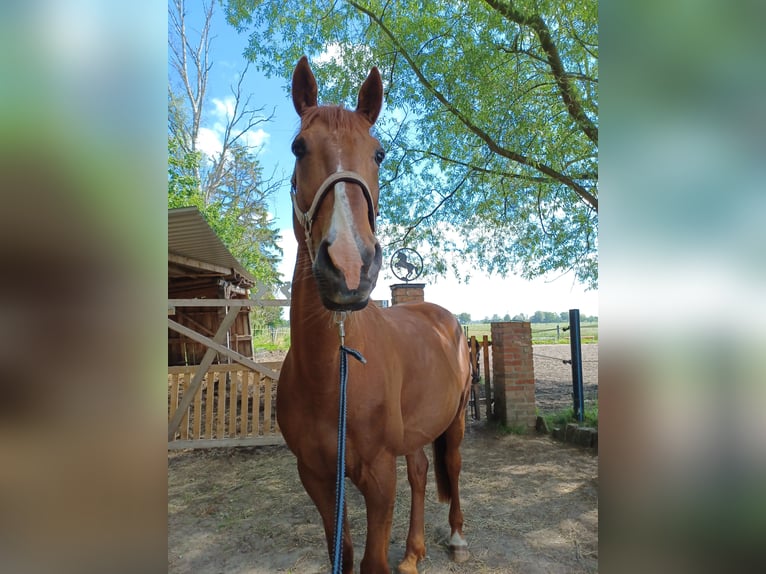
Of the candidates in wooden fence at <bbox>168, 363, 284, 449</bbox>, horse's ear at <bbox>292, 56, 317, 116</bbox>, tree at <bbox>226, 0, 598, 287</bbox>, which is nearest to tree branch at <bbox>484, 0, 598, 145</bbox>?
tree at <bbox>226, 0, 598, 287</bbox>

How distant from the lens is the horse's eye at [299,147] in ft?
4.67

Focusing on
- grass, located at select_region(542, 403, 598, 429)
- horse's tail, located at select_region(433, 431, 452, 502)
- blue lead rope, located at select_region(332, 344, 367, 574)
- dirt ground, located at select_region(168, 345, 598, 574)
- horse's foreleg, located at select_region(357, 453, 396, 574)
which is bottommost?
dirt ground, located at select_region(168, 345, 598, 574)

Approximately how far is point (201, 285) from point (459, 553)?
8790 millimetres

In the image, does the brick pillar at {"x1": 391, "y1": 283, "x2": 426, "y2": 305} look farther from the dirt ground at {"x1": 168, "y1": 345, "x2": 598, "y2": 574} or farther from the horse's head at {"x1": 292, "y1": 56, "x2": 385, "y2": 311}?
the horse's head at {"x1": 292, "y1": 56, "x2": 385, "y2": 311}

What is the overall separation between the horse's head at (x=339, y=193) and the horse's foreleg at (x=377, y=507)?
95cm

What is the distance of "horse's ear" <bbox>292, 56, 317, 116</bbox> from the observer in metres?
1.69

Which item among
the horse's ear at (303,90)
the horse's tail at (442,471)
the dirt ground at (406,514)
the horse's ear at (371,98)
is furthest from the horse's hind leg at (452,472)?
the horse's ear at (303,90)

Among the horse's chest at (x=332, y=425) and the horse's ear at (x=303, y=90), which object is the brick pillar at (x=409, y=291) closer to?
the horse's chest at (x=332, y=425)

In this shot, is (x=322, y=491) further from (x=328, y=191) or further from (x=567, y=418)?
(x=567, y=418)

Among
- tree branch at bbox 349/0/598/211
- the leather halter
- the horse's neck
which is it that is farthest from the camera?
tree branch at bbox 349/0/598/211

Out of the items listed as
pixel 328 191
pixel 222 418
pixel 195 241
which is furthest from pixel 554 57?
pixel 222 418

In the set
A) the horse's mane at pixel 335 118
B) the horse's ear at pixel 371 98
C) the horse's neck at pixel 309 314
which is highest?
the horse's ear at pixel 371 98
